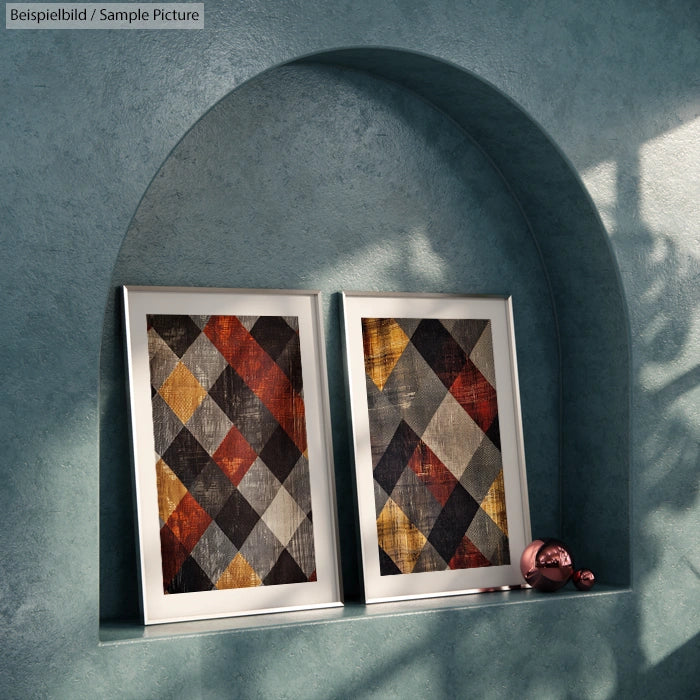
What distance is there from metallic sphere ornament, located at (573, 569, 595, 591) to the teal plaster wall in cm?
6

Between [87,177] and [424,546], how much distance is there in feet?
5.86

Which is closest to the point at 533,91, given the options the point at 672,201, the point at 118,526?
the point at 672,201

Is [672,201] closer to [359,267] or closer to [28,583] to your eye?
[359,267]

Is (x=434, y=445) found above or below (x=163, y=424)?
below

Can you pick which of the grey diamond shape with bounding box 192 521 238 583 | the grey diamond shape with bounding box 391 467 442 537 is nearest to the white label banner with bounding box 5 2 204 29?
the grey diamond shape with bounding box 192 521 238 583

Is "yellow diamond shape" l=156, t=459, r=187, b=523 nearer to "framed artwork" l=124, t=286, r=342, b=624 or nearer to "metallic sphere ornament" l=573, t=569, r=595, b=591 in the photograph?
"framed artwork" l=124, t=286, r=342, b=624

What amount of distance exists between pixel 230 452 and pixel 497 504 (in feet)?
3.56

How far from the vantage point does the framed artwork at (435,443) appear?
3.50 metres

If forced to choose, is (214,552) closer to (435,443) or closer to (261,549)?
(261,549)

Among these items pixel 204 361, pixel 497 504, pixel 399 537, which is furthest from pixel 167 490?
pixel 497 504

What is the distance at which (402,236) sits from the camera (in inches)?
145

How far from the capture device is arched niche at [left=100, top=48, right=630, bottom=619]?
10.9 feet

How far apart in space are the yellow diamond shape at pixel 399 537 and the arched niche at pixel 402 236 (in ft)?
0.47

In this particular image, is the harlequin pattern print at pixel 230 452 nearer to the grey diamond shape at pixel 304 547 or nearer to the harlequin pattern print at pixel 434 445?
the grey diamond shape at pixel 304 547
